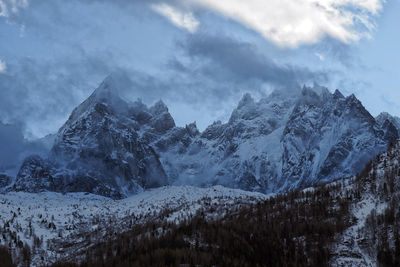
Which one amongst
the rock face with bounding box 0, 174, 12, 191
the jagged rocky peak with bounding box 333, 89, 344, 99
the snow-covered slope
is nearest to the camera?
the snow-covered slope

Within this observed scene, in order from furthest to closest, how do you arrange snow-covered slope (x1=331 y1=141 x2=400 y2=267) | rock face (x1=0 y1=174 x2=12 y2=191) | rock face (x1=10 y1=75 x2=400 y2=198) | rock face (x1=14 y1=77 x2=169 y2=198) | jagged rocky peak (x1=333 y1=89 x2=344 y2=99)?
jagged rocky peak (x1=333 y1=89 x2=344 y2=99) < rock face (x1=0 y1=174 x2=12 y2=191) < rock face (x1=14 y1=77 x2=169 y2=198) < rock face (x1=10 y1=75 x2=400 y2=198) < snow-covered slope (x1=331 y1=141 x2=400 y2=267)

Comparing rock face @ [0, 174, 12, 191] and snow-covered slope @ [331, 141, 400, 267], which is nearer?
snow-covered slope @ [331, 141, 400, 267]

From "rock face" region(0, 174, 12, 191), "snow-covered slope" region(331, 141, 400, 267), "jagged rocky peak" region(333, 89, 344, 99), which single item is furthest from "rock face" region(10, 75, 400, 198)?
"snow-covered slope" region(331, 141, 400, 267)

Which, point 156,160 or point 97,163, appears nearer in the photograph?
point 97,163

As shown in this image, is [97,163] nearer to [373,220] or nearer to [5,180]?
Result: [5,180]

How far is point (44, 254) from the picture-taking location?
1141 inches

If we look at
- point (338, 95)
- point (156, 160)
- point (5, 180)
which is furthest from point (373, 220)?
point (156, 160)

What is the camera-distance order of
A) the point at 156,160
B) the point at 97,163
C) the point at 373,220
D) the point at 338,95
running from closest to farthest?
the point at 373,220 → the point at 97,163 → the point at 338,95 → the point at 156,160

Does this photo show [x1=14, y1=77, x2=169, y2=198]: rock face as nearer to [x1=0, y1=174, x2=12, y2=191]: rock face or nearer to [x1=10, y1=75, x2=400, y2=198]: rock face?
[x1=10, y1=75, x2=400, y2=198]: rock face

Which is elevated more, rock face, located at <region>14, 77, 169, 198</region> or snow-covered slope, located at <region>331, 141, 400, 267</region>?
rock face, located at <region>14, 77, 169, 198</region>

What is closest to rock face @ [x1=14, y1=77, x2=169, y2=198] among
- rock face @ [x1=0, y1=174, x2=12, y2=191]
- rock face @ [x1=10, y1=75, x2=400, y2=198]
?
rock face @ [x1=10, y1=75, x2=400, y2=198]

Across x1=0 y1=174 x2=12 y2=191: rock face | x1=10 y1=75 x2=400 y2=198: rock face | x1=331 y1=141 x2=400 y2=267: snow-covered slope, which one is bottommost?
x1=331 y1=141 x2=400 y2=267: snow-covered slope

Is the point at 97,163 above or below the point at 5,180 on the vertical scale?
above

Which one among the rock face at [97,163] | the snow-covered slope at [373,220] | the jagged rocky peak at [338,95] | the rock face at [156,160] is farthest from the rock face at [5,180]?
the snow-covered slope at [373,220]
